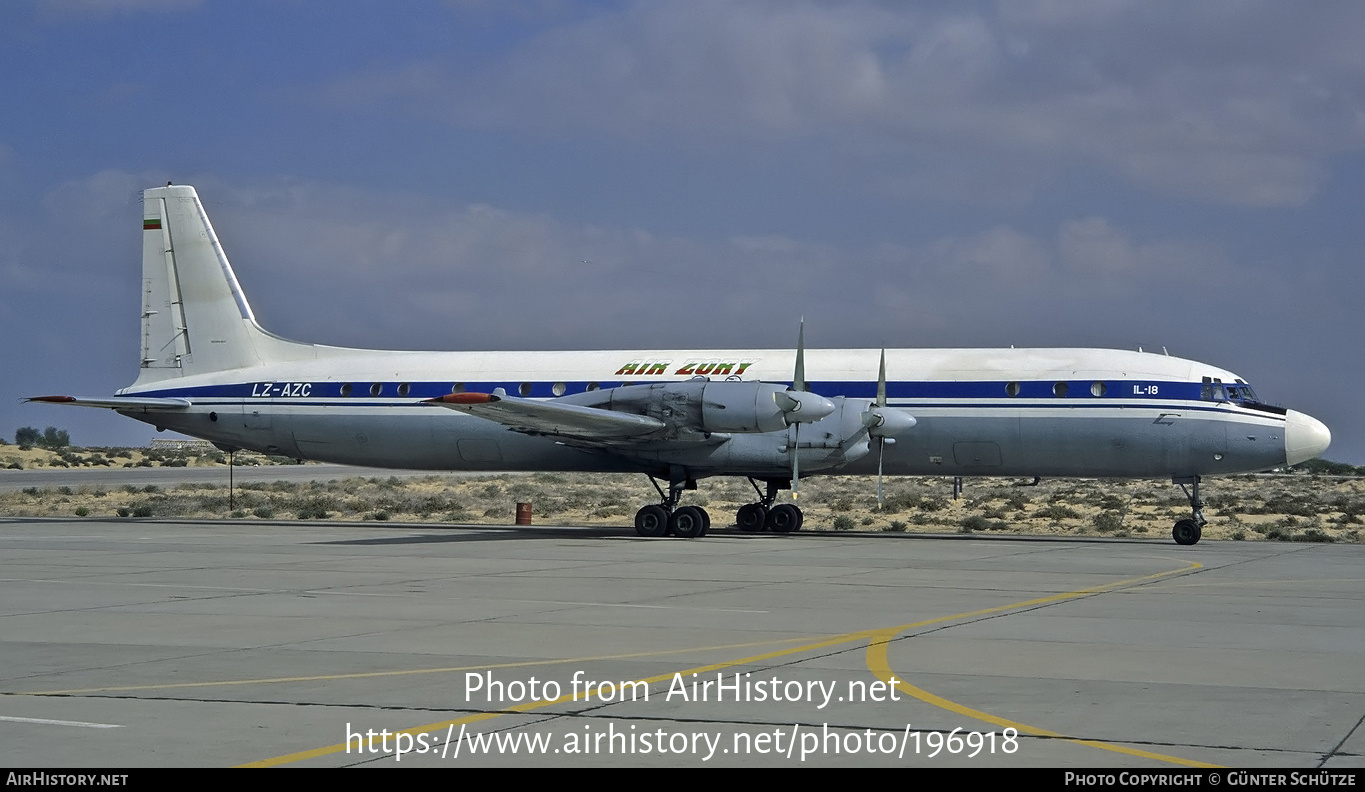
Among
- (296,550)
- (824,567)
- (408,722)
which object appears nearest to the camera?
(408,722)

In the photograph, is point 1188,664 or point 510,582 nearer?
point 1188,664

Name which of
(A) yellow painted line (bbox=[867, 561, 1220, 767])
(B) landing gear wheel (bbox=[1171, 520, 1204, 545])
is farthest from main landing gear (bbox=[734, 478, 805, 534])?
(A) yellow painted line (bbox=[867, 561, 1220, 767])

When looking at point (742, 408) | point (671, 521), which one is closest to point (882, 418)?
point (742, 408)

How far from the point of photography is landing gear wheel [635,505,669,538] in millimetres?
27703

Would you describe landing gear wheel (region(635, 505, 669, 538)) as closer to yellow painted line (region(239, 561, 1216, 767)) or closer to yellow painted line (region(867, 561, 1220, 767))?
yellow painted line (region(239, 561, 1216, 767))

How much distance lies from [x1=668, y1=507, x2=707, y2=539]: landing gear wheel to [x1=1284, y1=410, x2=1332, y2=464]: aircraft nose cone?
1175 centimetres

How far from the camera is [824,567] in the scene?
66.6 ft

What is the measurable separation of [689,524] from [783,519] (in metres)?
3.37

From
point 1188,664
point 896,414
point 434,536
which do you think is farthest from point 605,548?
point 1188,664

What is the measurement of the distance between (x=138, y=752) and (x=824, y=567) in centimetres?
1387

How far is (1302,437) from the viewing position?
26797 mm

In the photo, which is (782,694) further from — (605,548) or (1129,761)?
(605,548)

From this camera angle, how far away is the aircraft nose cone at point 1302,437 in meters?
26.7

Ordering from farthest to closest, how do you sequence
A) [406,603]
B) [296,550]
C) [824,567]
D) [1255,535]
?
[1255,535]
[296,550]
[824,567]
[406,603]
